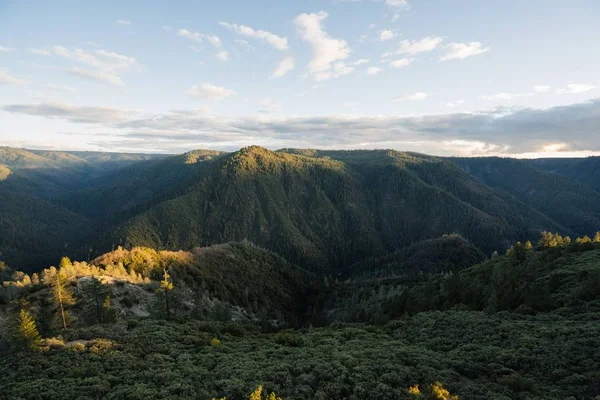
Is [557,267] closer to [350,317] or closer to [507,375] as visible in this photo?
[507,375]

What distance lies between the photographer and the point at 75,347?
33406 mm

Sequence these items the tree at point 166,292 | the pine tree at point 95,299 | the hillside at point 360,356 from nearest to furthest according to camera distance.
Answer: the hillside at point 360,356 → the tree at point 166,292 → the pine tree at point 95,299

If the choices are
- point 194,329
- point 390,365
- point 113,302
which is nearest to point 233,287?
point 113,302

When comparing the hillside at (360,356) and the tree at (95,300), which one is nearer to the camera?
the hillside at (360,356)

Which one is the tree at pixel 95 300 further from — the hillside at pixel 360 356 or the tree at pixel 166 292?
the tree at pixel 166 292

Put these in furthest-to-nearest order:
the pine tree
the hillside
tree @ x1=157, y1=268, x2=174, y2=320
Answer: the pine tree, tree @ x1=157, y1=268, x2=174, y2=320, the hillside

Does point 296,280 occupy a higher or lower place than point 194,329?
lower

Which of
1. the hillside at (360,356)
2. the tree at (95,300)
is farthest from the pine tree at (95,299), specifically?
the hillside at (360,356)

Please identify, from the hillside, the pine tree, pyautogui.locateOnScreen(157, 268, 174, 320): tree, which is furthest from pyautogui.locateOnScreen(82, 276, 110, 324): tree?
pyautogui.locateOnScreen(157, 268, 174, 320): tree

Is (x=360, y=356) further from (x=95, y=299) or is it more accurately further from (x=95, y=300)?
(x=95, y=300)

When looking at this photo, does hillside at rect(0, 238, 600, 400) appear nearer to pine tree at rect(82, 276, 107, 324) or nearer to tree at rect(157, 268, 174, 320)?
pine tree at rect(82, 276, 107, 324)

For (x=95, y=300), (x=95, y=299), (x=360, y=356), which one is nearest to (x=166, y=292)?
(x=95, y=299)

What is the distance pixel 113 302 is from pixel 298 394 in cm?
7574

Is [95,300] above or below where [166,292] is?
below
